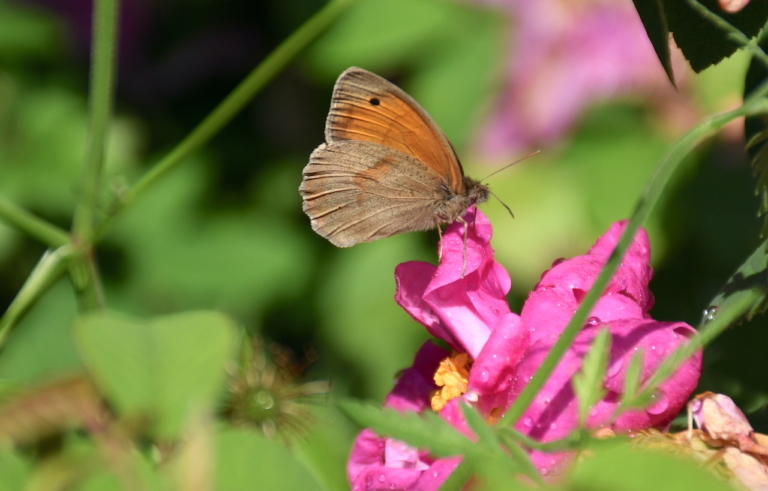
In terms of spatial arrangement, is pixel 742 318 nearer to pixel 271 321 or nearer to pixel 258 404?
pixel 258 404

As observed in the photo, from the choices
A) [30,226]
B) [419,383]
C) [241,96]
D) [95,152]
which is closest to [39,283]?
[30,226]

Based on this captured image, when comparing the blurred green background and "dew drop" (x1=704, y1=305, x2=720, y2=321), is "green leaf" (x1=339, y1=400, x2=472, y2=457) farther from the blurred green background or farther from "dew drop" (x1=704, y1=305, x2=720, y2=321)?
the blurred green background

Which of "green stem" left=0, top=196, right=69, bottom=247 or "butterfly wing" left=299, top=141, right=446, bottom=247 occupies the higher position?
"green stem" left=0, top=196, right=69, bottom=247

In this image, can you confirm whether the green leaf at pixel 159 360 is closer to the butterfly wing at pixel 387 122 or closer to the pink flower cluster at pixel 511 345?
the pink flower cluster at pixel 511 345

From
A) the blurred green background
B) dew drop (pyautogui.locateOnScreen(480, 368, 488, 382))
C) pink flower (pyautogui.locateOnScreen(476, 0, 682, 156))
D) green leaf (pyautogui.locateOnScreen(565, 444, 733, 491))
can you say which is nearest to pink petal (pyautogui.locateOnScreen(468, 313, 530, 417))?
dew drop (pyautogui.locateOnScreen(480, 368, 488, 382))

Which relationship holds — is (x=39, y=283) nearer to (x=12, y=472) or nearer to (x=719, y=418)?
(x=12, y=472)

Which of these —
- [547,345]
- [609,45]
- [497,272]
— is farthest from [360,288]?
[547,345]

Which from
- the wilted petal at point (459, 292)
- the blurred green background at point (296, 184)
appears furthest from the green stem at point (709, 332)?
the blurred green background at point (296, 184)
